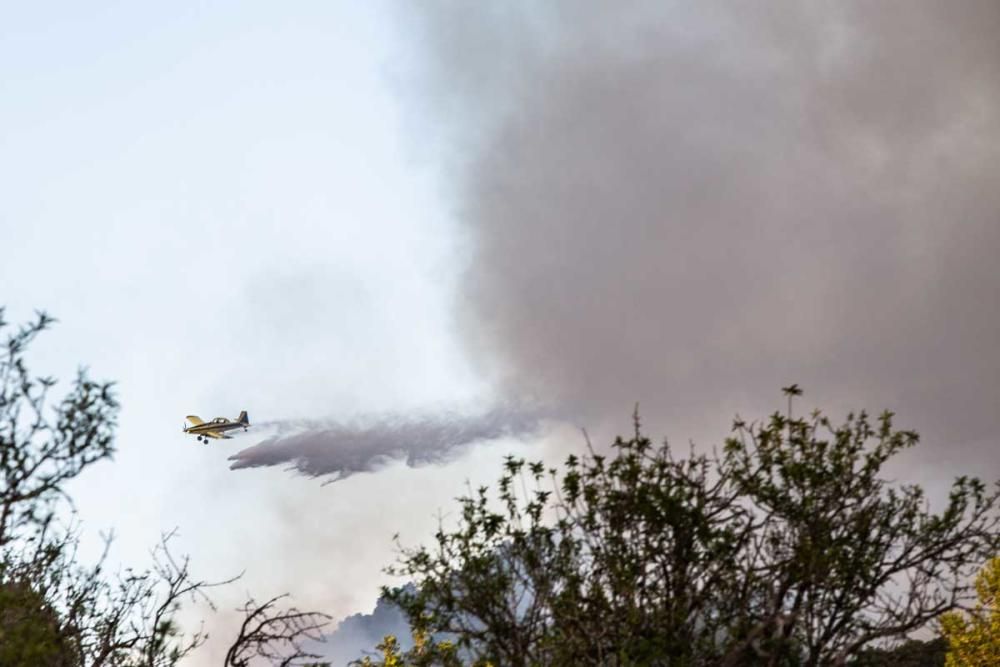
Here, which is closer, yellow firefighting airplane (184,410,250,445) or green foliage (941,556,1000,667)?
green foliage (941,556,1000,667)

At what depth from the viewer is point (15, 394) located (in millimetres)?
16156

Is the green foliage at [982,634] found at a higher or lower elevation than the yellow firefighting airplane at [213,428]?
lower

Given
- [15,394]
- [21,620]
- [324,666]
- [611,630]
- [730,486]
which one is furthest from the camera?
[730,486]

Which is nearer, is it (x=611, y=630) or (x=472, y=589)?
(x=611, y=630)

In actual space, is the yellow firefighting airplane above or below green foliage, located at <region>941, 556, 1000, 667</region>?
above

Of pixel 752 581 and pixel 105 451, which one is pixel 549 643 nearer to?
pixel 752 581

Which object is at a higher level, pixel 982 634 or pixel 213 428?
pixel 213 428

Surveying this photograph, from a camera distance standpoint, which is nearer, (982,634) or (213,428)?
(982,634)

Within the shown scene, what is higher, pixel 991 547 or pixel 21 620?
pixel 991 547

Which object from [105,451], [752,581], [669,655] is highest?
[105,451]

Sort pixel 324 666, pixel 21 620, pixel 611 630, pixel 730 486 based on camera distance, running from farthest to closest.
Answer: pixel 730 486 < pixel 611 630 < pixel 324 666 < pixel 21 620

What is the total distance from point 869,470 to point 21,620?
16.3 m

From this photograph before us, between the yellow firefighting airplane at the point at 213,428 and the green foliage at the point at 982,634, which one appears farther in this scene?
the yellow firefighting airplane at the point at 213,428

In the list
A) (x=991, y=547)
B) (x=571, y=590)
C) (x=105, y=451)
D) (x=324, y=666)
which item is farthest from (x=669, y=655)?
(x=105, y=451)
